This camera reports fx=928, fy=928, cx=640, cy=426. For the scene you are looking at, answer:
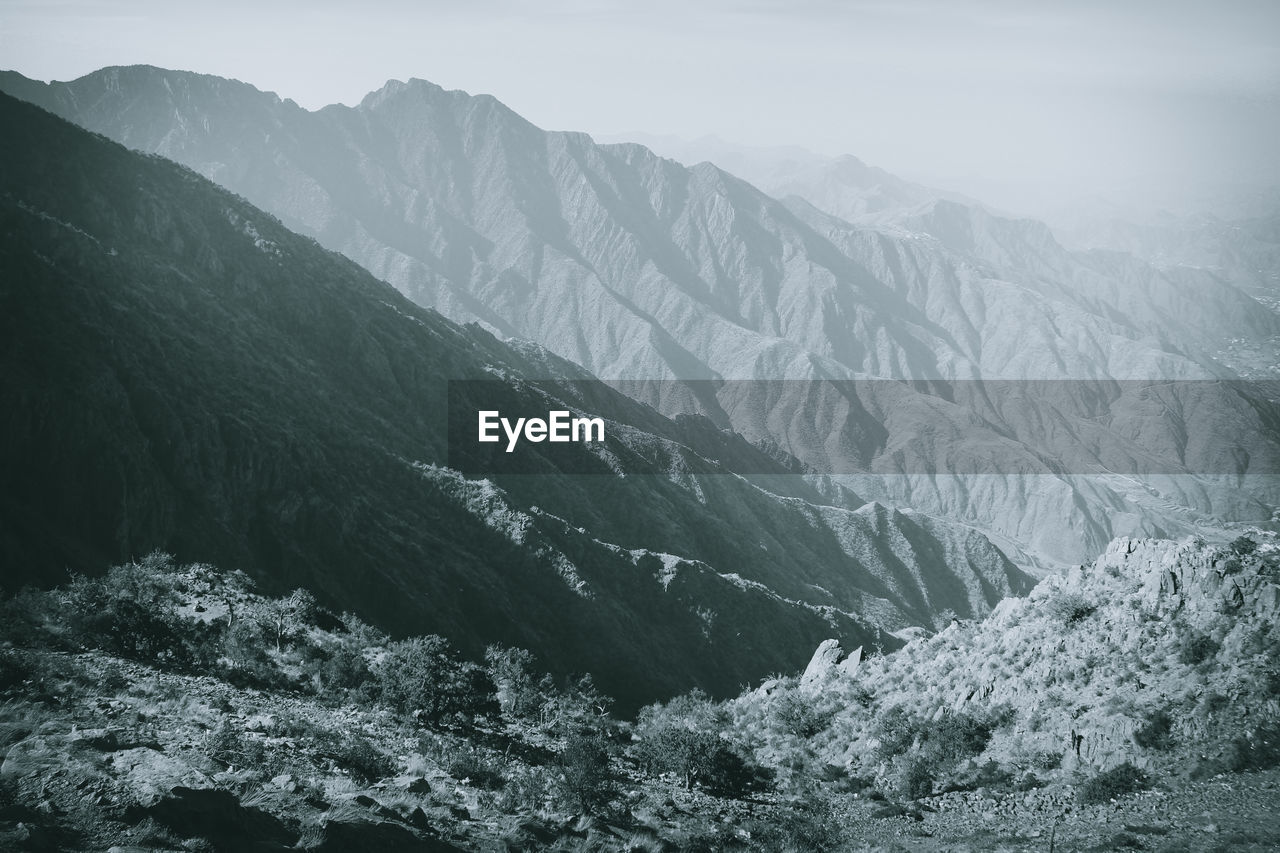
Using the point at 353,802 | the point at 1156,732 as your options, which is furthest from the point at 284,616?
the point at 1156,732

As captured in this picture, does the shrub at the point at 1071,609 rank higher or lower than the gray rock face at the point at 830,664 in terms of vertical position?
higher

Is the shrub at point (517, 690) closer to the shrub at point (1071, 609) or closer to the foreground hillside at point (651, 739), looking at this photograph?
the foreground hillside at point (651, 739)

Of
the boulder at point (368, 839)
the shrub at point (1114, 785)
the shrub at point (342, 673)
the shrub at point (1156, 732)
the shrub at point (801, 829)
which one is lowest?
the shrub at point (801, 829)

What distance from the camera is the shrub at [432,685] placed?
2841 cm

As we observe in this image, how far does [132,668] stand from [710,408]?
151 m

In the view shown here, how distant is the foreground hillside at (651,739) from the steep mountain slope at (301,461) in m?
11.9

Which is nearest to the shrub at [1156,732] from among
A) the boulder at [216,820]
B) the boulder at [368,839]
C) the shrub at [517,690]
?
the boulder at [368,839]

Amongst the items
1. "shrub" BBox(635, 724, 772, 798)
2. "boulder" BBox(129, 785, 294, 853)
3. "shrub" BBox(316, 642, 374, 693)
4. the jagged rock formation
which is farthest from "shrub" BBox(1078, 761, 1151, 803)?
"shrub" BBox(316, 642, 374, 693)

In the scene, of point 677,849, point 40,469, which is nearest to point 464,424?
point 40,469

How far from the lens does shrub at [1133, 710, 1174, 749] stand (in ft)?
77.4

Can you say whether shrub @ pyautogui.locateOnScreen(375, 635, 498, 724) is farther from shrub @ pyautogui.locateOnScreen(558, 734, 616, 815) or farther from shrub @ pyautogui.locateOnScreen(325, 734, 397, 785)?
shrub @ pyautogui.locateOnScreen(558, 734, 616, 815)

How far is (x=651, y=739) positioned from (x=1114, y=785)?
510 inches

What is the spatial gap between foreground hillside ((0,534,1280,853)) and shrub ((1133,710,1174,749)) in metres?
0.04

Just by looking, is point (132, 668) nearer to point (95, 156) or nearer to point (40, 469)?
point (40, 469)
